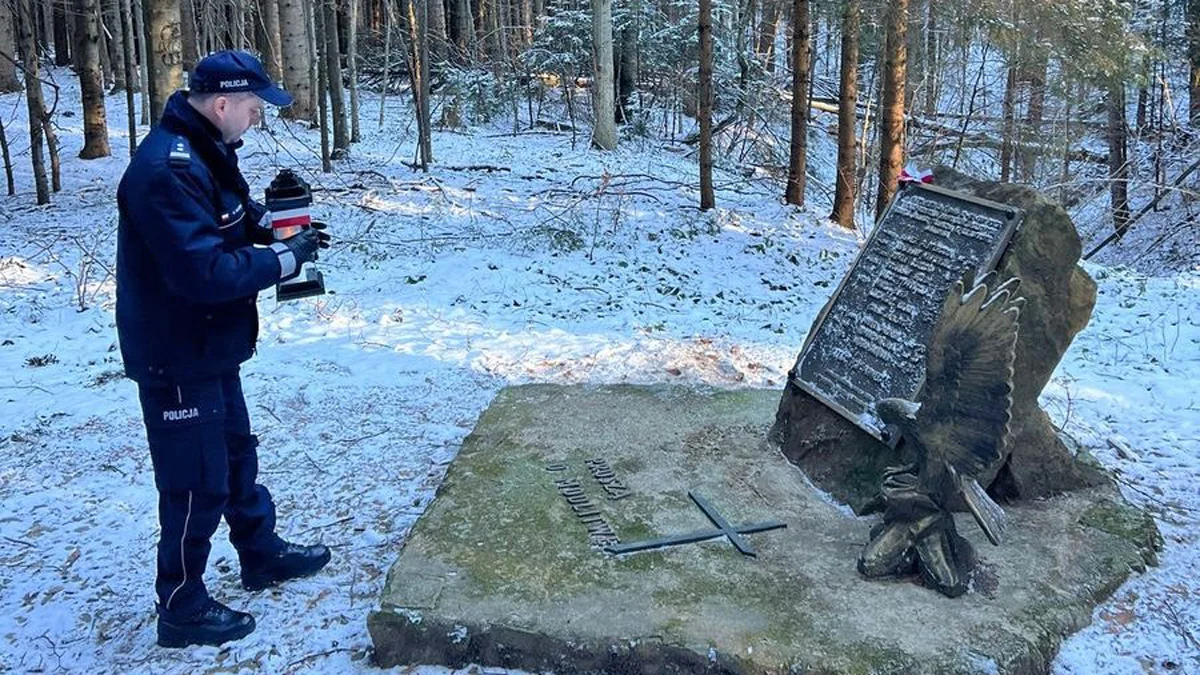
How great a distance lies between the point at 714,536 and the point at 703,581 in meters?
0.37

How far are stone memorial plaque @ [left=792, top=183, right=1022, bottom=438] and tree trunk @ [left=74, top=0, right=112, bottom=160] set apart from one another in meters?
12.1

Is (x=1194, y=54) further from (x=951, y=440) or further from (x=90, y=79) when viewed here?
(x=90, y=79)

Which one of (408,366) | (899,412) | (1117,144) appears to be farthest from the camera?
(1117,144)

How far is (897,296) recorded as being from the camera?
4.62 meters

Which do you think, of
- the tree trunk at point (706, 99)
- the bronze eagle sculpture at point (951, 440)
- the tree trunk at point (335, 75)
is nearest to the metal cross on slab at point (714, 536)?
the bronze eagle sculpture at point (951, 440)

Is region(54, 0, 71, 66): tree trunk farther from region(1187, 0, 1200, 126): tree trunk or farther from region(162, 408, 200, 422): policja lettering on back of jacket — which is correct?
region(162, 408, 200, 422): policja lettering on back of jacket

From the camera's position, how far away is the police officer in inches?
121

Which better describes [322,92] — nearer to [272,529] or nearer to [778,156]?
[778,156]

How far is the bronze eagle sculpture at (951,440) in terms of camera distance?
3.32 meters

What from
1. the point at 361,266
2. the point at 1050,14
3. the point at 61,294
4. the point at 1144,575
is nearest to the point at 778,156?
the point at 1050,14

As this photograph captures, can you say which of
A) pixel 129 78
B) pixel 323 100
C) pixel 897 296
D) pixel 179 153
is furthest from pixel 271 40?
pixel 179 153

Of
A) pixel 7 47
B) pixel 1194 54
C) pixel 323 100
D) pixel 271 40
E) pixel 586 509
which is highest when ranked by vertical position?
pixel 271 40

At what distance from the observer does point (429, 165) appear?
1377cm

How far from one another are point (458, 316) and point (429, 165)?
627cm
